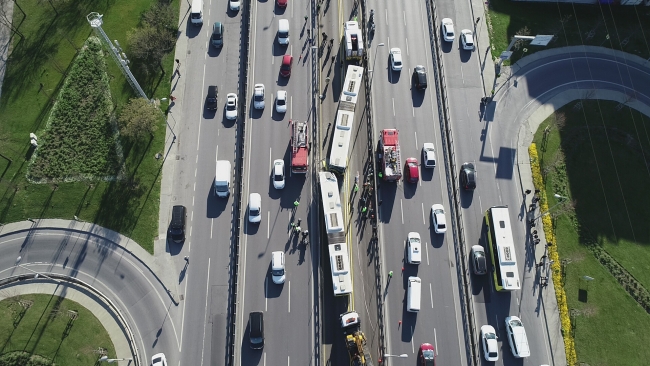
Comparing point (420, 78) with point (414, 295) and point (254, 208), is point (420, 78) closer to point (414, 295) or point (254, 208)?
point (254, 208)

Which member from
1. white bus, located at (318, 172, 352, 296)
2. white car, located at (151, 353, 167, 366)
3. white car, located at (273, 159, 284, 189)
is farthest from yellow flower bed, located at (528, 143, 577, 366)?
white car, located at (151, 353, 167, 366)

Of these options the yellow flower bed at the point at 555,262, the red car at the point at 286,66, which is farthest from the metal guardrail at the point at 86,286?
the yellow flower bed at the point at 555,262

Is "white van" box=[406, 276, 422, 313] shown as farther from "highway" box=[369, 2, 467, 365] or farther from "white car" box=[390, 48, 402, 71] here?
"white car" box=[390, 48, 402, 71]

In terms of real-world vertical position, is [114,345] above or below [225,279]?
below

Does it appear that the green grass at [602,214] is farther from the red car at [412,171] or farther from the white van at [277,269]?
the white van at [277,269]

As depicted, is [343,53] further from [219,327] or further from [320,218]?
[219,327]

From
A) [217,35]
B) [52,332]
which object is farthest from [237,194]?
[52,332]

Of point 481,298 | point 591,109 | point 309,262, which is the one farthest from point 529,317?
point 591,109
